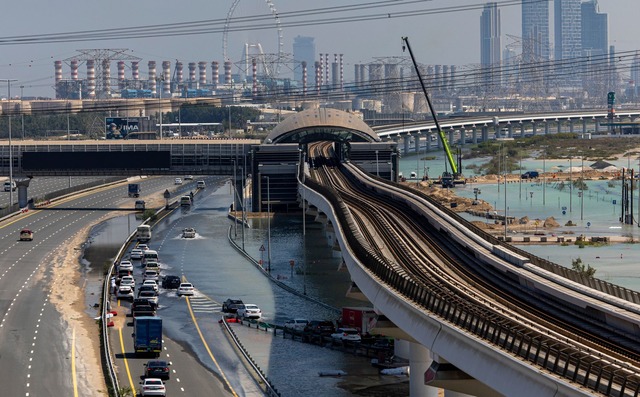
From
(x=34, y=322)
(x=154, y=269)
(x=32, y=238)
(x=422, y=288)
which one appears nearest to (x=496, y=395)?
(x=422, y=288)

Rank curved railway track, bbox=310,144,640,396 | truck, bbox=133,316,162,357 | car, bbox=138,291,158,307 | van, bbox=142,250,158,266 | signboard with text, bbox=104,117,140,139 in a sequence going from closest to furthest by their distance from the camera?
curved railway track, bbox=310,144,640,396
truck, bbox=133,316,162,357
car, bbox=138,291,158,307
van, bbox=142,250,158,266
signboard with text, bbox=104,117,140,139

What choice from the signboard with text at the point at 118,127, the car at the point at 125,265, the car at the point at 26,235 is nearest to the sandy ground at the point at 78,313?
the car at the point at 125,265

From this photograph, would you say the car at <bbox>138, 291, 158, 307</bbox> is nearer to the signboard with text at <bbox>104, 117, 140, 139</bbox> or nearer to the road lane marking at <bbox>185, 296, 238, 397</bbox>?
the road lane marking at <bbox>185, 296, 238, 397</bbox>

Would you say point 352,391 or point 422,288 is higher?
point 422,288

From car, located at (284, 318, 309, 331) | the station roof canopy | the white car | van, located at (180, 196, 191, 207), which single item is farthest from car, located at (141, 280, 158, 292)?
van, located at (180, 196, 191, 207)

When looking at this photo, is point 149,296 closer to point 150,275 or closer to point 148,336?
point 150,275

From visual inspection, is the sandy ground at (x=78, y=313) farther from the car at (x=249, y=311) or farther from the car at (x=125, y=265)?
the car at (x=249, y=311)

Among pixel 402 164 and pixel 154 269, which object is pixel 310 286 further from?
pixel 402 164
